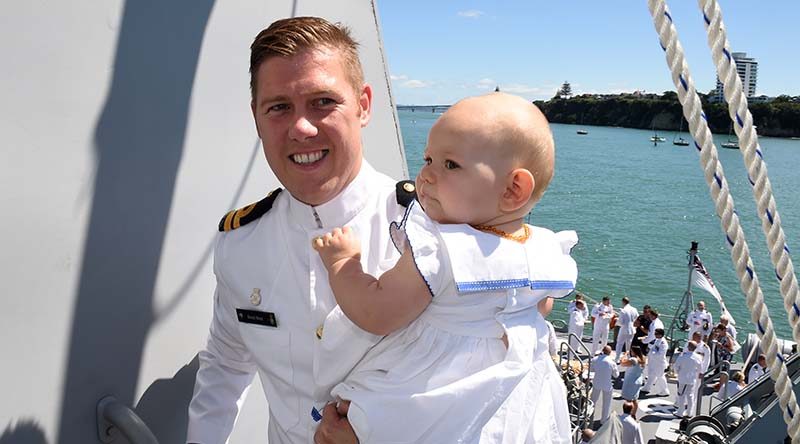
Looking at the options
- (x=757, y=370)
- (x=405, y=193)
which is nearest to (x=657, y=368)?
(x=757, y=370)

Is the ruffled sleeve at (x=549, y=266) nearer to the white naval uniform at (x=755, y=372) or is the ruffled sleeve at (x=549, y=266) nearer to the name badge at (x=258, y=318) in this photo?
the name badge at (x=258, y=318)

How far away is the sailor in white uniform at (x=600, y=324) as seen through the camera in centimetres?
1227

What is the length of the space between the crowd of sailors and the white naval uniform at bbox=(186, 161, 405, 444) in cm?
555

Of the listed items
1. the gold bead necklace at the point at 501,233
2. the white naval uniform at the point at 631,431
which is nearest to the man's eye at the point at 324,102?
the gold bead necklace at the point at 501,233

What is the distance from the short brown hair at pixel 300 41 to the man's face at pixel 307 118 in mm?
13

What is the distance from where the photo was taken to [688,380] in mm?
9102

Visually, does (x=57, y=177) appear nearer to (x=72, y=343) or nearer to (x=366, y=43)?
(x=72, y=343)

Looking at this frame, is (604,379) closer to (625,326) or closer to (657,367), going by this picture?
(657,367)

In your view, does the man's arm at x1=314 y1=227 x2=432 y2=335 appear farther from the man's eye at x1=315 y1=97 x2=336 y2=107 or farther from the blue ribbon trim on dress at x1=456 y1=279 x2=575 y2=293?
the man's eye at x1=315 y1=97 x2=336 y2=107

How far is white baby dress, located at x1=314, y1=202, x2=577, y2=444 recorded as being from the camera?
3.54ft

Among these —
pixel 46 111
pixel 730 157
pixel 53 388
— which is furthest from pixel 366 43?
pixel 730 157

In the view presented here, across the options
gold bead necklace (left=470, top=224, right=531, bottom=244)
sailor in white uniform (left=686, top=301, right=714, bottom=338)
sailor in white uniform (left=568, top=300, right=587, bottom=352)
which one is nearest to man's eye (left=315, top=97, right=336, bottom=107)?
gold bead necklace (left=470, top=224, right=531, bottom=244)

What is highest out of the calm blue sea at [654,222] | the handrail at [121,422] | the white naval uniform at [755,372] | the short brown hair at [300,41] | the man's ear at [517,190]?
the short brown hair at [300,41]

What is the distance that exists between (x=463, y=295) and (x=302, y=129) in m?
0.45
